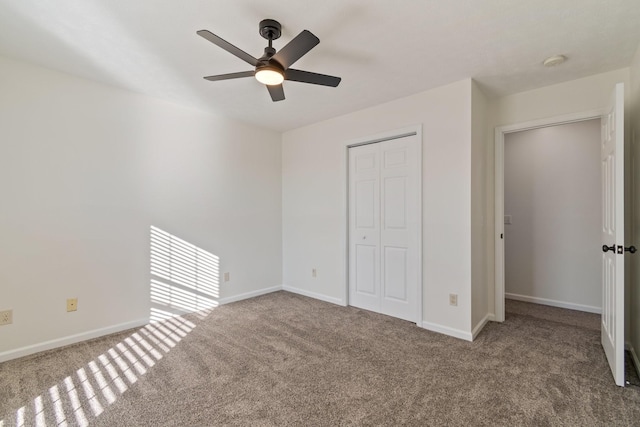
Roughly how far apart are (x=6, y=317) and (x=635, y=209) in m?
5.13

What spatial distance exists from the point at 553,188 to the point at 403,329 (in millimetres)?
2699

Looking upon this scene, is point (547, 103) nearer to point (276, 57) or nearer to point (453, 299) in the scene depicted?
point (453, 299)

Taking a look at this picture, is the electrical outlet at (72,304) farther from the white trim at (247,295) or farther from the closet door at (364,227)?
the closet door at (364,227)

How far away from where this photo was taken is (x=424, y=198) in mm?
3080

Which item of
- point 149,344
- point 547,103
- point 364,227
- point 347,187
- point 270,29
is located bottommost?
point 149,344

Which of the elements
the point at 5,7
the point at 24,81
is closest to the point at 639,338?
the point at 5,7

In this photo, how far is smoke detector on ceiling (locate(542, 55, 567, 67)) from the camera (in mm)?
2369

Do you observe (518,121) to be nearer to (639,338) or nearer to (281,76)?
(639,338)

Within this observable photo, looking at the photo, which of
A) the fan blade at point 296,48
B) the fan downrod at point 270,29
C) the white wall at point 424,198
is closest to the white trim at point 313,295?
the white wall at point 424,198

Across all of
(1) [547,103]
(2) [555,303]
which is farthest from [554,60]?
(2) [555,303]

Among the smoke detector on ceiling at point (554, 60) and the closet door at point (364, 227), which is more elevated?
the smoke detector on ceiling at point (554, 60)

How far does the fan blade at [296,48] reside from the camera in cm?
169

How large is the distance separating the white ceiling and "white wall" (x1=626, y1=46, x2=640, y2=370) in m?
0.25

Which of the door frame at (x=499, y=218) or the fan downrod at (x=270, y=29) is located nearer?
the fan downrod at (x=270, y=29)
